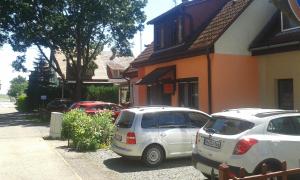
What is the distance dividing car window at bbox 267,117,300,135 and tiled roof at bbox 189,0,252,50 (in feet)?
29.0

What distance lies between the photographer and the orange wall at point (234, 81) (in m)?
17.1

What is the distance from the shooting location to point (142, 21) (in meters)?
37.1

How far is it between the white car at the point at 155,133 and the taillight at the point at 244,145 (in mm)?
3821

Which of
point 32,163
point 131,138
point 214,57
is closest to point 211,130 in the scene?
point 131,138

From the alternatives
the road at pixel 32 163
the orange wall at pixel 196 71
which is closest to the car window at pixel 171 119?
the road at pixel 32 163

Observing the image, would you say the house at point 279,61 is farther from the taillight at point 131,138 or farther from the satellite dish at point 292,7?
the satellite dish at point 292,7

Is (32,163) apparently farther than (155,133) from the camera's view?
Yes

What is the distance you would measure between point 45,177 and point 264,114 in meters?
5.36

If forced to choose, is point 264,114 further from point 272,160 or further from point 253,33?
point 253,33

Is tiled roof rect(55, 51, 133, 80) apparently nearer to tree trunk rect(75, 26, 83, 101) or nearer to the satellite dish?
tree trunk rect(75, 26, 83, 101)

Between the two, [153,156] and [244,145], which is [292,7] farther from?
[153,156]

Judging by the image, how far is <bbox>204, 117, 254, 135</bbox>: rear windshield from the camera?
7.98 metres

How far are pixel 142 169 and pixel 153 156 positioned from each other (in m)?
0.49

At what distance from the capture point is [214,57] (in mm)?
17000
